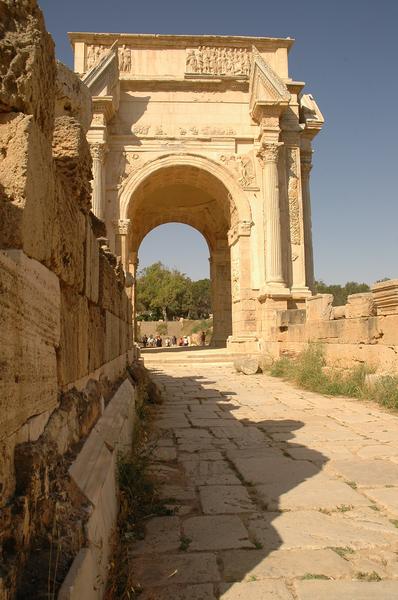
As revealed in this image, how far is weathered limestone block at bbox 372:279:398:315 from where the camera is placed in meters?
6.82

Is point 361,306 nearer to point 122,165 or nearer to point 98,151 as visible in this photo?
point 98,151

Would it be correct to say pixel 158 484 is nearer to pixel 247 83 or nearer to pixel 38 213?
pixel 38 213

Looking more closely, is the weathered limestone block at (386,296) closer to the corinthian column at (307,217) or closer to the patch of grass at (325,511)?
the patch of grass at (325,511)

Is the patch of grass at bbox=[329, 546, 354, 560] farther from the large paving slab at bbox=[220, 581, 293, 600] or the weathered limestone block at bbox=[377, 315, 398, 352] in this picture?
the weathered limestone block at bbox=[377, 315, 398, 352]

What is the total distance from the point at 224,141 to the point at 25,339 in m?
14.0

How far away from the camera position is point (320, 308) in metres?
9.95

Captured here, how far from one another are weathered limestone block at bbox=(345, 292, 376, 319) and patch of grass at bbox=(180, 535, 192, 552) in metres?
6.16

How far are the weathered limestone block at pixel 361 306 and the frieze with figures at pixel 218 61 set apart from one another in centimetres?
955

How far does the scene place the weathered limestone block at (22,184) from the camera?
163cm

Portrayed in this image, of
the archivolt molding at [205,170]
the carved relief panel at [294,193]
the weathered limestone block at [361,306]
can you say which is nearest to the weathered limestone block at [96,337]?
the weathered limestone block at [361,306]

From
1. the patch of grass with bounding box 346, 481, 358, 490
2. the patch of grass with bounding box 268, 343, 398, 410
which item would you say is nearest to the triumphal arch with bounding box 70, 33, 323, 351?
the patch of grass with bounding box 268, 343, 398, 410

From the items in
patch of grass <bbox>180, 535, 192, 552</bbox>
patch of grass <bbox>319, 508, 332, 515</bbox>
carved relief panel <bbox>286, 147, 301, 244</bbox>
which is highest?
carved relief panel <bbox>286, 147, 301, 244</bbox>

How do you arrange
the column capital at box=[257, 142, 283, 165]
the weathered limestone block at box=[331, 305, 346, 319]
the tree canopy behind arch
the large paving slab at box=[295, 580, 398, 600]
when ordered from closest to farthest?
the large paving slab at box=[295, 580, 398, 600]
the weathered limestone block at box=[331, 305, 346, 319]
the column capital at box=[257, 142, 283, 165]
the tree canopy behind arch

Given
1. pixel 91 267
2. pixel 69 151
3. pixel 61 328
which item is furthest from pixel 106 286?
pixel 61 328
